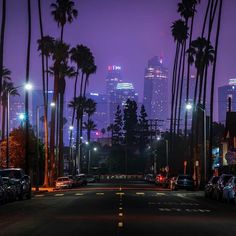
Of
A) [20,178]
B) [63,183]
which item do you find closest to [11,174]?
[20,178]

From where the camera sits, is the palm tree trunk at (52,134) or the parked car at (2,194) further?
the palm tree trunk at (52,134)

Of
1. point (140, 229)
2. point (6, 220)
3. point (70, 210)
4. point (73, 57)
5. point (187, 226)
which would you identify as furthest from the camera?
point (73, 57)

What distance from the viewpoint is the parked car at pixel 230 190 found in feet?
126

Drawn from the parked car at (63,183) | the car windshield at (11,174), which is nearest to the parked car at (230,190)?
the car windshield at (11,174)

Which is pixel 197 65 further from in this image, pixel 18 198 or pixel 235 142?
pixel 18 198

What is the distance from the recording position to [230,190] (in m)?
39.1

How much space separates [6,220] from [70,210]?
19.7 ft

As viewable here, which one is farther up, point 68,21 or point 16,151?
point 68,21

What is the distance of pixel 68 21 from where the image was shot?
81.5 meters

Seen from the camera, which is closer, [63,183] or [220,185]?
[220,185]

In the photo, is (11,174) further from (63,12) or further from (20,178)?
(63,12)

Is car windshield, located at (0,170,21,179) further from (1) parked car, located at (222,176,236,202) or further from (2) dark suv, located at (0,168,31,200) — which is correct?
(1) parked car, located at (222,176,236,202)

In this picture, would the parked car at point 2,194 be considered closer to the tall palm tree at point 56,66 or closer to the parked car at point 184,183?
the parked car at point 184,183

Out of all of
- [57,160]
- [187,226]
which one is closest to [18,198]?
[187,226]
